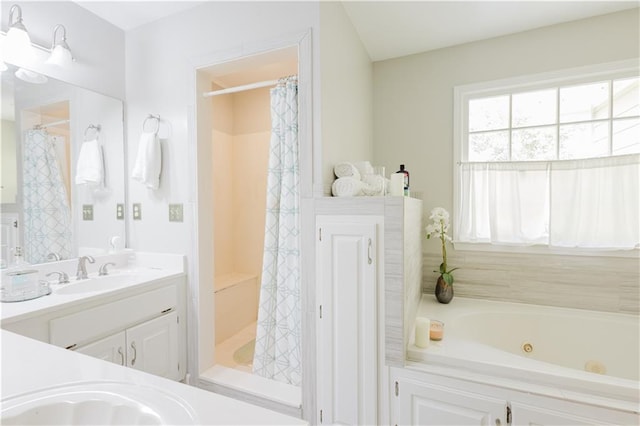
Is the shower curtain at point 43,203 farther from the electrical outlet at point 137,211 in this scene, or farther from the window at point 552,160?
the window at point 552,160

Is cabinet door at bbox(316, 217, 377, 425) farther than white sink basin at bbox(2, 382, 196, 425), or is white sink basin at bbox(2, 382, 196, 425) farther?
cabinet door at bbox(316, 217, 377, 425)

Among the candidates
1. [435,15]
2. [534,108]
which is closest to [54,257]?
[435,15]

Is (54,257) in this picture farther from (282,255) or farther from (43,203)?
(282,255)

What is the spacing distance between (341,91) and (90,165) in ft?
5.88

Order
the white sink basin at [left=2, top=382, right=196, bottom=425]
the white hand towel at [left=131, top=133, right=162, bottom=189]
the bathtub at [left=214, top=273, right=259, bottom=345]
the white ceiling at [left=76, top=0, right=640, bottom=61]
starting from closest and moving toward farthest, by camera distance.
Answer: the white sink basin at [left=2, top=382, right=196, bottom=425], the white ceiling at [left=76, top=0, right=640, bottom=61], the white hand towel at [left=131, top=133, right=162, bottom=189], the bathtub at [left=214, top=273, right=259, bottom=345]

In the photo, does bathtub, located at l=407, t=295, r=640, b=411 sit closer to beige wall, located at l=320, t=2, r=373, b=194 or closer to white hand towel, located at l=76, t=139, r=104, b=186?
beige wall, located at l=320, t=2, r=373, b=194

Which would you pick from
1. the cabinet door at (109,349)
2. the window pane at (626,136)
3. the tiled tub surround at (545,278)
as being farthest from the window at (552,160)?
the cabinet door at (109,349)

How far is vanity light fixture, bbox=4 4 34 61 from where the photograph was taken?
157 centimetres

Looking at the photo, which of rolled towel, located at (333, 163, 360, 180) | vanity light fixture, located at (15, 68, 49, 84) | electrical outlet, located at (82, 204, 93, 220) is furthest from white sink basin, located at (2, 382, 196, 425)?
vanity light fixture, located at (15, 68, 49, 84)

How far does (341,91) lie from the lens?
190 centimetres

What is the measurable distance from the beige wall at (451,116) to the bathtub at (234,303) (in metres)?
1.78

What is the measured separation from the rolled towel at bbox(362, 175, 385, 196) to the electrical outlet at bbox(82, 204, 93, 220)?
1865 millimetres

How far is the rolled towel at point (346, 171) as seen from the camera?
1.71 m

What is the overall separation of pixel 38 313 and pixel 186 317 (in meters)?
0.87
